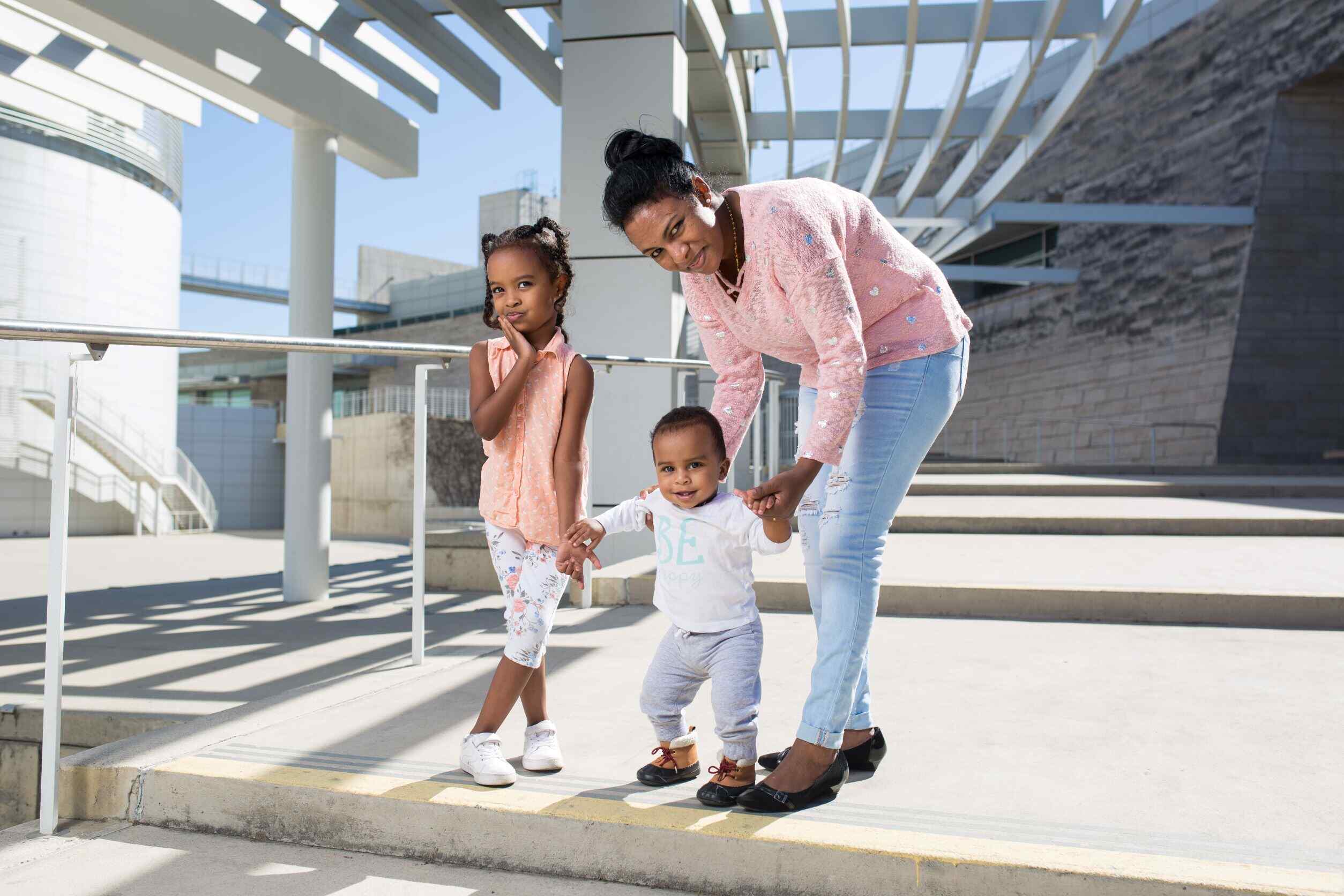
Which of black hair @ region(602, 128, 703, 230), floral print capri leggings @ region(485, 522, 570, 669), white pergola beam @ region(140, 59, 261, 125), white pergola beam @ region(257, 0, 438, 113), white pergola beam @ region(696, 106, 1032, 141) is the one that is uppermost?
white pergola beam @ region(696, 106, 1032, 141)

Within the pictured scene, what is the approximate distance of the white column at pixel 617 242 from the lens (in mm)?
6680

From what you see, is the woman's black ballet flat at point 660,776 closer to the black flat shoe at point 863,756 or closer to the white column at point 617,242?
the black flat shoe at point 863,756

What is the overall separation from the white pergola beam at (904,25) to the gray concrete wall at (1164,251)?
7176 millimetres

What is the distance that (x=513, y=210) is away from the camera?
3897cm

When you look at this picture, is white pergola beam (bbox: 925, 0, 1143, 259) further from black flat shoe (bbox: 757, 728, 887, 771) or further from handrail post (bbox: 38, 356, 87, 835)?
handrail post (bbox: 38, 356, 87, 835)

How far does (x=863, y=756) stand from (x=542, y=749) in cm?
74

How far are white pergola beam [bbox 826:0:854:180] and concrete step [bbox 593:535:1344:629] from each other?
4754mm

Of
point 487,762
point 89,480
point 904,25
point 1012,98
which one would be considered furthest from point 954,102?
point 89,480

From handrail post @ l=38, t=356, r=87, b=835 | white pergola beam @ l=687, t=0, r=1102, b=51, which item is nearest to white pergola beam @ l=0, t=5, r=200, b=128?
white pergola beam @ l=687, t=0, r=1102, b=51

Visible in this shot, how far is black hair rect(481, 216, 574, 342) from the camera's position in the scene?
2207mm

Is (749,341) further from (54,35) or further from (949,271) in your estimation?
(949,271)

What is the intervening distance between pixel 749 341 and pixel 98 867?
174 cm

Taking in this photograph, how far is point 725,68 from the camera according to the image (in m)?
8.80

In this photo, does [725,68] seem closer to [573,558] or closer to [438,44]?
[438,44]
